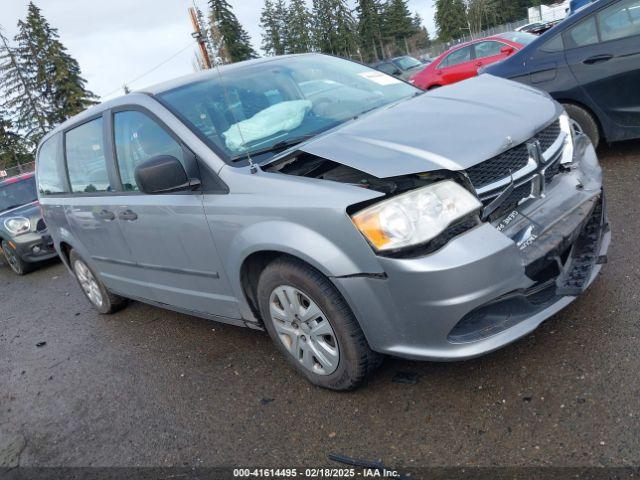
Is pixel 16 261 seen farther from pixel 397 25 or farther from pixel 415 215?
pixel 397 25

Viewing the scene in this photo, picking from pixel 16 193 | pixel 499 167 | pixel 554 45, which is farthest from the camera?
pixel 16 193

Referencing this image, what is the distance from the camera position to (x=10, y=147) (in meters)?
50.5

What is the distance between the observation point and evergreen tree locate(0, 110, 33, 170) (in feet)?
164

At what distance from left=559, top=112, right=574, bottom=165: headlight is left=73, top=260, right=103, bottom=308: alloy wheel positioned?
3.99 metres

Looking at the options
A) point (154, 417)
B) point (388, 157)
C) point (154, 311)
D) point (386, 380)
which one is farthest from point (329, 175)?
point (154, 311)

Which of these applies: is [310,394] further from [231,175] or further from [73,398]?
[73,398]

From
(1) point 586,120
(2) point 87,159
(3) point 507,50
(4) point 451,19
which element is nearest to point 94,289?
(2) point 87,159

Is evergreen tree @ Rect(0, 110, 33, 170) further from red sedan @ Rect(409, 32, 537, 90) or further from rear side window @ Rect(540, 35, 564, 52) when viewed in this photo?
rear side window @ Rect(540, 35, 564, 52)

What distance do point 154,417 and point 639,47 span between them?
4970mm

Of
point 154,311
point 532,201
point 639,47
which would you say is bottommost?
point 154,311

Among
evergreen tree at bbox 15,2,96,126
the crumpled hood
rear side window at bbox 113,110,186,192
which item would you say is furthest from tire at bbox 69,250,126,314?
evergreen tree at bbox 15,2,96,126

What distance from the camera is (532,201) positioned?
8.27 ft

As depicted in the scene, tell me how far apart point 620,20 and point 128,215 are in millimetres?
4681

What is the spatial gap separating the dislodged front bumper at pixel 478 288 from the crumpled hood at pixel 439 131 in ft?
1.09
